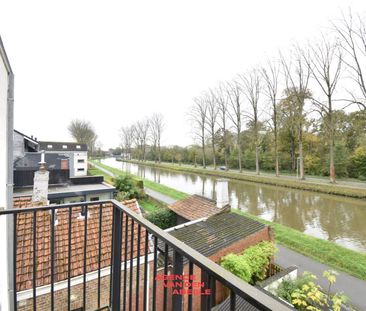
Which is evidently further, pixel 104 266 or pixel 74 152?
pixel 74 152

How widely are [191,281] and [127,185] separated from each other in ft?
50.1

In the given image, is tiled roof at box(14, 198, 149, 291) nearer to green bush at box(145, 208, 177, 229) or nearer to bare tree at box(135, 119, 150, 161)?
green bush at box(145, 208, 177, 229)

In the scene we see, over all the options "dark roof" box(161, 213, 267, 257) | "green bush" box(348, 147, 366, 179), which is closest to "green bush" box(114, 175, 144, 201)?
"dark roof" box(161, 213, 267, 257)

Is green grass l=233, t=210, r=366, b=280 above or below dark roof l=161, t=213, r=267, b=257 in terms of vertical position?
below

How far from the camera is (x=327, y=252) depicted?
24.5 ft

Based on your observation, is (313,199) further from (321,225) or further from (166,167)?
(166,167)

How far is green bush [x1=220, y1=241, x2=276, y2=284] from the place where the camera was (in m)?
5.24

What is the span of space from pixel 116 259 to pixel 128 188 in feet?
46.1

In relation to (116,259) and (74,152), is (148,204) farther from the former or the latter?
(74,152)

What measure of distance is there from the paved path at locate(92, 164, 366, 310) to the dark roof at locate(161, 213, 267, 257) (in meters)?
1.47

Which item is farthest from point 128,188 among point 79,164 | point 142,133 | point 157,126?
point 142,133

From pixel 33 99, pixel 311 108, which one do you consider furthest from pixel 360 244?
pixel 33 99

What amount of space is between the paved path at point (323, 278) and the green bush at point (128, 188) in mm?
9902

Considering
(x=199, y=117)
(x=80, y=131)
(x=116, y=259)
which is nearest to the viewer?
(x=116, y=259)
